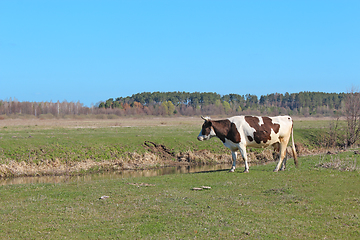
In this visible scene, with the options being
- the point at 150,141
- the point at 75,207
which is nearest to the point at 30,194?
the point at 75,207

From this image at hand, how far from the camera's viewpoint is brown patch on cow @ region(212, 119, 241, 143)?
19656mm

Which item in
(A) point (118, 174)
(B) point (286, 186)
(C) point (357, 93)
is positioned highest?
(C) point (357, 93)

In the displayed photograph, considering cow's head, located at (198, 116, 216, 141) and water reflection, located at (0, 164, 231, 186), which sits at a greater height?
cow's head, located at (198, 116, 216, 141)

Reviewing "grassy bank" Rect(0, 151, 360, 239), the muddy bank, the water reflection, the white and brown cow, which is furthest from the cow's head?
the muddy bank

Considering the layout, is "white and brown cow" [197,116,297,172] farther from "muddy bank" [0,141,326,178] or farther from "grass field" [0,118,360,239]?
"muddy bank" [0,141,326,178]

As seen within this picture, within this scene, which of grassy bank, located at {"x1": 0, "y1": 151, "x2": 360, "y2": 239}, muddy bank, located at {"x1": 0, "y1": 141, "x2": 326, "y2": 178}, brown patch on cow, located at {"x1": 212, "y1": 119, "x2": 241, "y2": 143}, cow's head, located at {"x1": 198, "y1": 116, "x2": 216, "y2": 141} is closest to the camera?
grassy bank, located at {"x1": 0, "y1": 151, "x2": 360, "y2": 239}

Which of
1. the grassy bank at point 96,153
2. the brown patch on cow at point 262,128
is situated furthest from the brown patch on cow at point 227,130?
the grassy bank at point 96,153

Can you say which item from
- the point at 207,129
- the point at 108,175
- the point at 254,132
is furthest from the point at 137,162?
the point at 254,132

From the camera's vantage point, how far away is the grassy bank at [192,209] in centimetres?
917

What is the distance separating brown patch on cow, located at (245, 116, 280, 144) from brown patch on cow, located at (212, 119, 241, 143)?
97cm

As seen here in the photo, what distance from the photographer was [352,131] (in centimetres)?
3628

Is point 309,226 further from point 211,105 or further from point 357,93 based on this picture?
point 211,105

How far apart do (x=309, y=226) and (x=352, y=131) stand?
30.8 metres

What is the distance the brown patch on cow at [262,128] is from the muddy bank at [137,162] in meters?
11.5
